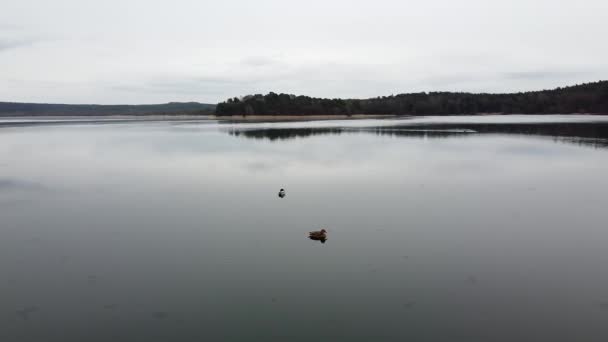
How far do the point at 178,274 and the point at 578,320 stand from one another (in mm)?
5831

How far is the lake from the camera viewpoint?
220 inches

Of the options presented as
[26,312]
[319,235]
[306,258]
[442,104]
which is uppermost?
[442,104]

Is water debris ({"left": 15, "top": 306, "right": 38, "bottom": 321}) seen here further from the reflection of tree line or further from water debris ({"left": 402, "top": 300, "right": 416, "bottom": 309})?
the reflection of tree line

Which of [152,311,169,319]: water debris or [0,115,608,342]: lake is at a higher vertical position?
[0,115,608,342]: lake

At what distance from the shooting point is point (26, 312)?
19.5 feet

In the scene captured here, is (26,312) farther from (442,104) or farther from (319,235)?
(442,104)

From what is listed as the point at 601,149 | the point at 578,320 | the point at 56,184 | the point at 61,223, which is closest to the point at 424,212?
the point at 578,320

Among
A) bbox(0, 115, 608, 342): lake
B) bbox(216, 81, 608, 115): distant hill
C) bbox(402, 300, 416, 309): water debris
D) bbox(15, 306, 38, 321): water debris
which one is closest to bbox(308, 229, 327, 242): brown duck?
bbox(0, 115, 608, 342): lake

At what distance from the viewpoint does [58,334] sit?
17.8 feet

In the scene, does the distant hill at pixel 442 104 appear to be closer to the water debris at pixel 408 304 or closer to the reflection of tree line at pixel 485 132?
the reflection of tree line at pixel 485 132

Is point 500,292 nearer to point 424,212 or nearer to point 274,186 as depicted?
point 424,212

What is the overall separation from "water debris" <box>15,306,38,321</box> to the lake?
2 centimetres

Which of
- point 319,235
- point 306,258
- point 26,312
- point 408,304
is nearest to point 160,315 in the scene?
point 26,312

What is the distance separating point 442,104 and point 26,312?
421ft
